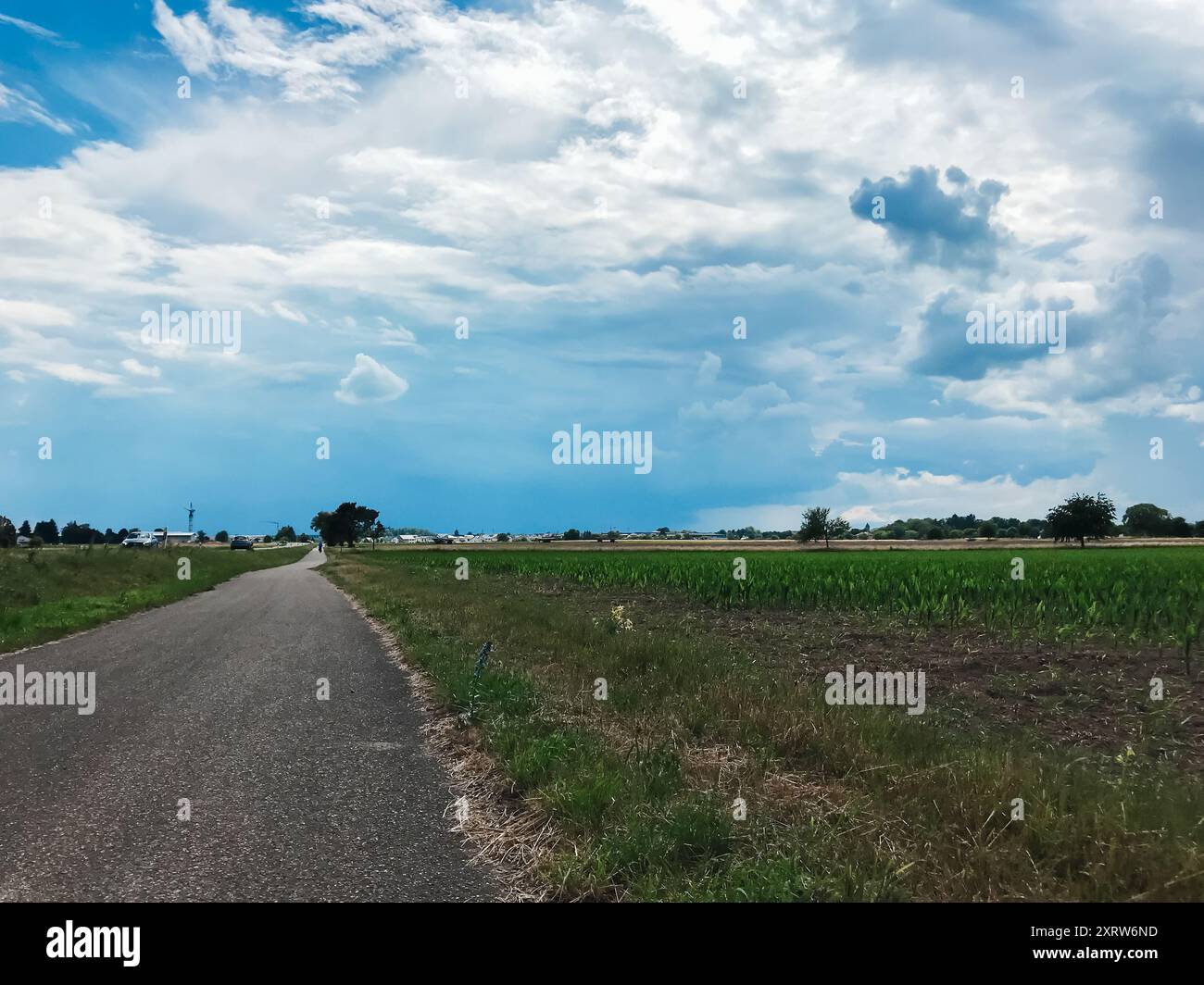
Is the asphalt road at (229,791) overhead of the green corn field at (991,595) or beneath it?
beneath

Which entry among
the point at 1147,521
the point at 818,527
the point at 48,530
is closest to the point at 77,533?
the point at 48,530

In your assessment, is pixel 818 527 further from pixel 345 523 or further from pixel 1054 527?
pixel 345 523

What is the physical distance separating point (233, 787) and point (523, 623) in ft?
35.5

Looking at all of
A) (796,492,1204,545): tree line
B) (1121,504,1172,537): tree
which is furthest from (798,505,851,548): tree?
(1121,504,1172,537): tree

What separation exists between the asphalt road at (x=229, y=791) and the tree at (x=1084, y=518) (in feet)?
401

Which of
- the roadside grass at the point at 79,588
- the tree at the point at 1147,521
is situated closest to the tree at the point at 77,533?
the roadside grass at the point at 79,588

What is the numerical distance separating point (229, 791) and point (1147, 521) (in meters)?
173

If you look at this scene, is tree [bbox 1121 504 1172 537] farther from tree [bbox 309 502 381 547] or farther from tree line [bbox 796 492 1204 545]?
tree [bbox 309 502 381 547]

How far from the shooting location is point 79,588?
31328 millimetres

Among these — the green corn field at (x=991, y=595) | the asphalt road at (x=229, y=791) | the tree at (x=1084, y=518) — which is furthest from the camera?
the tree at (x=1084, y=518)

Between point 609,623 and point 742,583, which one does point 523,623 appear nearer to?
point 609,623

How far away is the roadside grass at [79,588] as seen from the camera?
64.6 ft

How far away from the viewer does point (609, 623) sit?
17734 mm

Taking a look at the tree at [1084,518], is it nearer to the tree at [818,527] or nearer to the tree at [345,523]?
the tree at [818,527]
